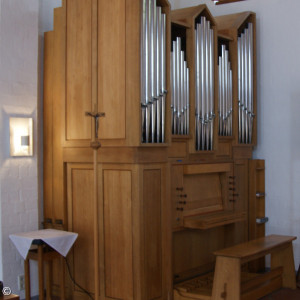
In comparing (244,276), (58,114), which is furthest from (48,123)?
(244,276)

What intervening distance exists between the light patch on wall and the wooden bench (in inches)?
90.6

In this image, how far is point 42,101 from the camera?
6.36 metres

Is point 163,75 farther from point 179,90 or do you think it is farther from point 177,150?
point 177,150

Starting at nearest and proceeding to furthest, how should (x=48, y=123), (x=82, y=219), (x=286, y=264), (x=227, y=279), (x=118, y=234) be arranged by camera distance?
1. (x=227, y=279)
2. (x=118, y=234)
3. (x=82, y=219)
4. (x=48, y=123)
5. (x=286, y=264)

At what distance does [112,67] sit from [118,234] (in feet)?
5.61

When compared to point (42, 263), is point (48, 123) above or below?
above

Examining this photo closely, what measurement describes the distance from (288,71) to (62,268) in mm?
3855

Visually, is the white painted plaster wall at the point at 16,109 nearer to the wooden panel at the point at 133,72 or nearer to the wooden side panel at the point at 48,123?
the wooden side panel at the point at 48,123

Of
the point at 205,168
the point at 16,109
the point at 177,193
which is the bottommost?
the point at 177,193

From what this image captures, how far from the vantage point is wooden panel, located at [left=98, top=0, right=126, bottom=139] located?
5.47 metres

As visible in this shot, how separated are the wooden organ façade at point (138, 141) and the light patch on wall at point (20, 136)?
1.21 ft

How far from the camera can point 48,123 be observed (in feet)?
20.6

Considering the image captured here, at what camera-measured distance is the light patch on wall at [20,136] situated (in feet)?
18.8

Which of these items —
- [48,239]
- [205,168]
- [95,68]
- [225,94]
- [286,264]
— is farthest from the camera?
[225,94]
